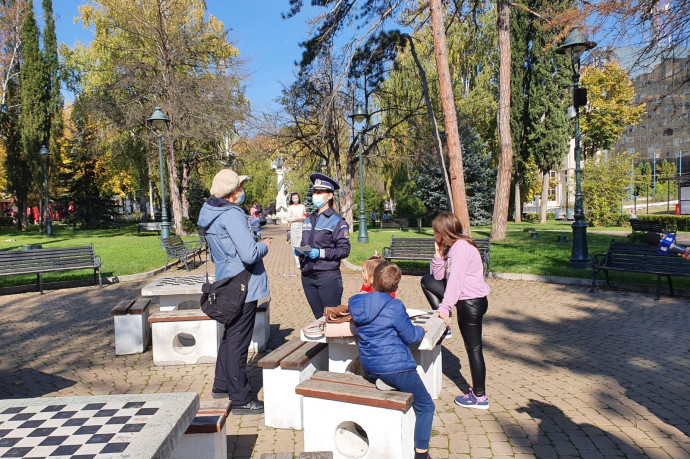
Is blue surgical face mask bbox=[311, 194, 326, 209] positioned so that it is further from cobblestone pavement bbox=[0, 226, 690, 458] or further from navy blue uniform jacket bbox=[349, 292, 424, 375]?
cobblestone pavement bbox=[0, 226, 690, 458]

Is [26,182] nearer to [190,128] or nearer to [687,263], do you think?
[190,128]

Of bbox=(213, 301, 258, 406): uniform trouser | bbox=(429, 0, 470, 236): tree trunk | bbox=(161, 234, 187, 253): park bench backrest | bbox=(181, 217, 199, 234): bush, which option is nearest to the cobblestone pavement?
bbox=(213, 301, 258, 406): uniform trouser

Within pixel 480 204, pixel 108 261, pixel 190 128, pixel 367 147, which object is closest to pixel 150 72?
pixel 190 128

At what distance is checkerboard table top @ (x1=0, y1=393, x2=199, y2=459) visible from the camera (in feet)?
5.82

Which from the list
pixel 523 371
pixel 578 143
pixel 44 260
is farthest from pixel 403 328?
pixel 44 260

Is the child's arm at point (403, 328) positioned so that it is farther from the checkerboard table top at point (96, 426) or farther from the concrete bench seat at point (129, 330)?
the concrete bench seat at point (129, 330)

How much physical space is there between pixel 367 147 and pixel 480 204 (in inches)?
416

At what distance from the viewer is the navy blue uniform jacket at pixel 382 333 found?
3.20 m

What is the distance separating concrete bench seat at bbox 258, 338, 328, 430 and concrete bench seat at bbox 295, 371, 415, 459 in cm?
52

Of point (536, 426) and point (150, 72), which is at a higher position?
point (150, 72)

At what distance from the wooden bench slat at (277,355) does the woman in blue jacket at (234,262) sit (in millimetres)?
249

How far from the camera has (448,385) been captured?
4.89 m

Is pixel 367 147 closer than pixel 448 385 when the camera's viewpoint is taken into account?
No

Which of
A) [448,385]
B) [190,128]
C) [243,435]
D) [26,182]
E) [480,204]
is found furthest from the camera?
[26,182]
